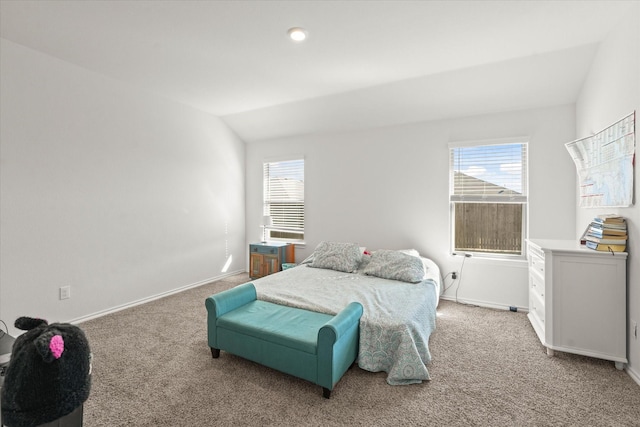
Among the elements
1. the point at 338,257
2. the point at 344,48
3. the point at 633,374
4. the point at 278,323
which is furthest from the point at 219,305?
the point at 633,374

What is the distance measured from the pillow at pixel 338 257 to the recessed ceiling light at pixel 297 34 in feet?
8.09

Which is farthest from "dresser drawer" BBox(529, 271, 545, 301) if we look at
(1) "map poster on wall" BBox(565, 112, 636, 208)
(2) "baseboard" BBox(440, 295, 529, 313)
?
(1) "map poster on wall" BBox(565, 112, 636, 208)

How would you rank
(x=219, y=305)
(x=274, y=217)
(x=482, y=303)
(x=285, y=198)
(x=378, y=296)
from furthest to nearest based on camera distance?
(x=274, y=217) → (x=285, y=198) → (x=482, y=303) → (x=378, y=296) → (x=219, y=305)

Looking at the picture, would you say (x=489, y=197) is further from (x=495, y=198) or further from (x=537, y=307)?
(x=537, y=307)

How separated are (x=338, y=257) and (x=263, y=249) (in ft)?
5.18

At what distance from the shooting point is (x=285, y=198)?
17.4 ft

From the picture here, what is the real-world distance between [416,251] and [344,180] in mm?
1545

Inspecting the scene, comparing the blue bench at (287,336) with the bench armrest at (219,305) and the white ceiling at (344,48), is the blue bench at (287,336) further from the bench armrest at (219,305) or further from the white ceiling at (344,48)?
the white ceiling at (344,48)

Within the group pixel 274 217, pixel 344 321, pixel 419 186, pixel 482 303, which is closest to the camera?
pixel 344 321

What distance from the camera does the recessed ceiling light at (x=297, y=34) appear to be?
252cm

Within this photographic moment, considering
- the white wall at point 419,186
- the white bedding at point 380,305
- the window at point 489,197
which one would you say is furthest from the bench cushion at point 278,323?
the window at point 489,197

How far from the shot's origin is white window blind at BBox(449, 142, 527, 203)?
364cm

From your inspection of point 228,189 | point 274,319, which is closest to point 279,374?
point 274,319

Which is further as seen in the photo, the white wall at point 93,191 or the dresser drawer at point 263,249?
the dresser drawer at point 263,249
